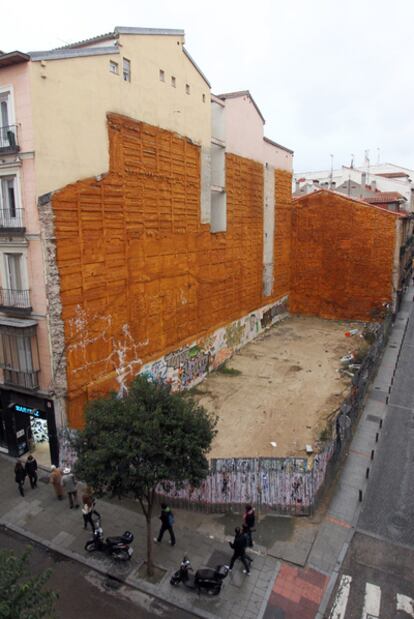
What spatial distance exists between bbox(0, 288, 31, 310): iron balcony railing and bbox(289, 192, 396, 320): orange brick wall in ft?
98.7

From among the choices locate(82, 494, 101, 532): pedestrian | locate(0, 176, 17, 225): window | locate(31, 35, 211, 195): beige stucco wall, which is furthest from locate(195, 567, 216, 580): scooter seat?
locate(0, 176, 17, 225): window

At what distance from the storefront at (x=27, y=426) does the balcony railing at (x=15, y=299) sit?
12.3 feet

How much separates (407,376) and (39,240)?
23318mm

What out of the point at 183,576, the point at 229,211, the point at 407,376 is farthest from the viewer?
the point at 229,211

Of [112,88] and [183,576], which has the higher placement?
[112,88]

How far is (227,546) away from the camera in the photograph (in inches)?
530

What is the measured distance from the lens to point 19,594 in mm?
6926

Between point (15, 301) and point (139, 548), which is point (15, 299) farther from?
point (139, 548)

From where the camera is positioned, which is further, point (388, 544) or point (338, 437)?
point (338, 437)

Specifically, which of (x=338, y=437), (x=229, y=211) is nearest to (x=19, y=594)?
(x=338, y=437)

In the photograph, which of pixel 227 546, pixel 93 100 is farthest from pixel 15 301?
pixel 227 546

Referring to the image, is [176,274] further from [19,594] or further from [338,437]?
[19,594]

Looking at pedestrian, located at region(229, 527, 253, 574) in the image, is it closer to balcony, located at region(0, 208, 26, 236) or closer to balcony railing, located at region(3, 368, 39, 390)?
balcony railing, located at region(3, 368, 39, 390)

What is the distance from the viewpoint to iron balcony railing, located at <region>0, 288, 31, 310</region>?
1692 cm
